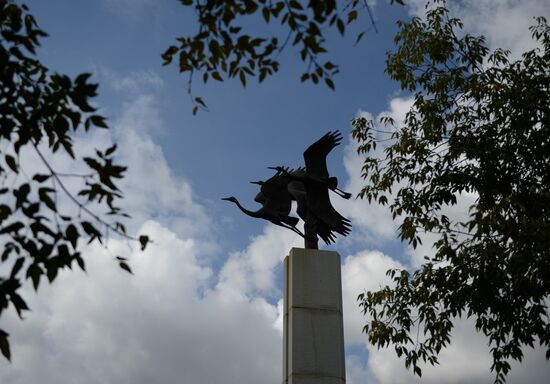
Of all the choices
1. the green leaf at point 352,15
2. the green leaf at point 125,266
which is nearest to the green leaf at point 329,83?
the green leaf at point 352,15

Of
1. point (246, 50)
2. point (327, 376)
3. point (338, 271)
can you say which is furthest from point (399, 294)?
point (246, 50)

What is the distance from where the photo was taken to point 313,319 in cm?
867

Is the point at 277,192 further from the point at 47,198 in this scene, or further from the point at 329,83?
the point at 47,198

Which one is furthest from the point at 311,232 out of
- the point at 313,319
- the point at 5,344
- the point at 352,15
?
the point at 5,344

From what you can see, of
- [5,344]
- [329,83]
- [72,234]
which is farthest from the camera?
[329,83]

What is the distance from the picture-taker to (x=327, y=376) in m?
8.34

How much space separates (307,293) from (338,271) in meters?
0.57

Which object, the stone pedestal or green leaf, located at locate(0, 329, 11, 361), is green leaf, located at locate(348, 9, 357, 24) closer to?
green leaf, located at locate(0, 329, 11, 361)

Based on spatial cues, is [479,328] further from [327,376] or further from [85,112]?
[85,112]

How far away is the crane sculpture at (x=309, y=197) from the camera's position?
984 centimetres

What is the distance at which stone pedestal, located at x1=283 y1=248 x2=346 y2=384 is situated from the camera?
8359 mm

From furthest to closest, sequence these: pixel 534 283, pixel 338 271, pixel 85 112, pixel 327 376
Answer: pixel 338 271 < pixel 327 376 < pixel 534 283 < pixel 85 112

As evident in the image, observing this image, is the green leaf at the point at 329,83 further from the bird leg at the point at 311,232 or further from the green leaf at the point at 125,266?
the bird leg at the point at 311,232

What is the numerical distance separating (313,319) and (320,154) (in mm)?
2630
